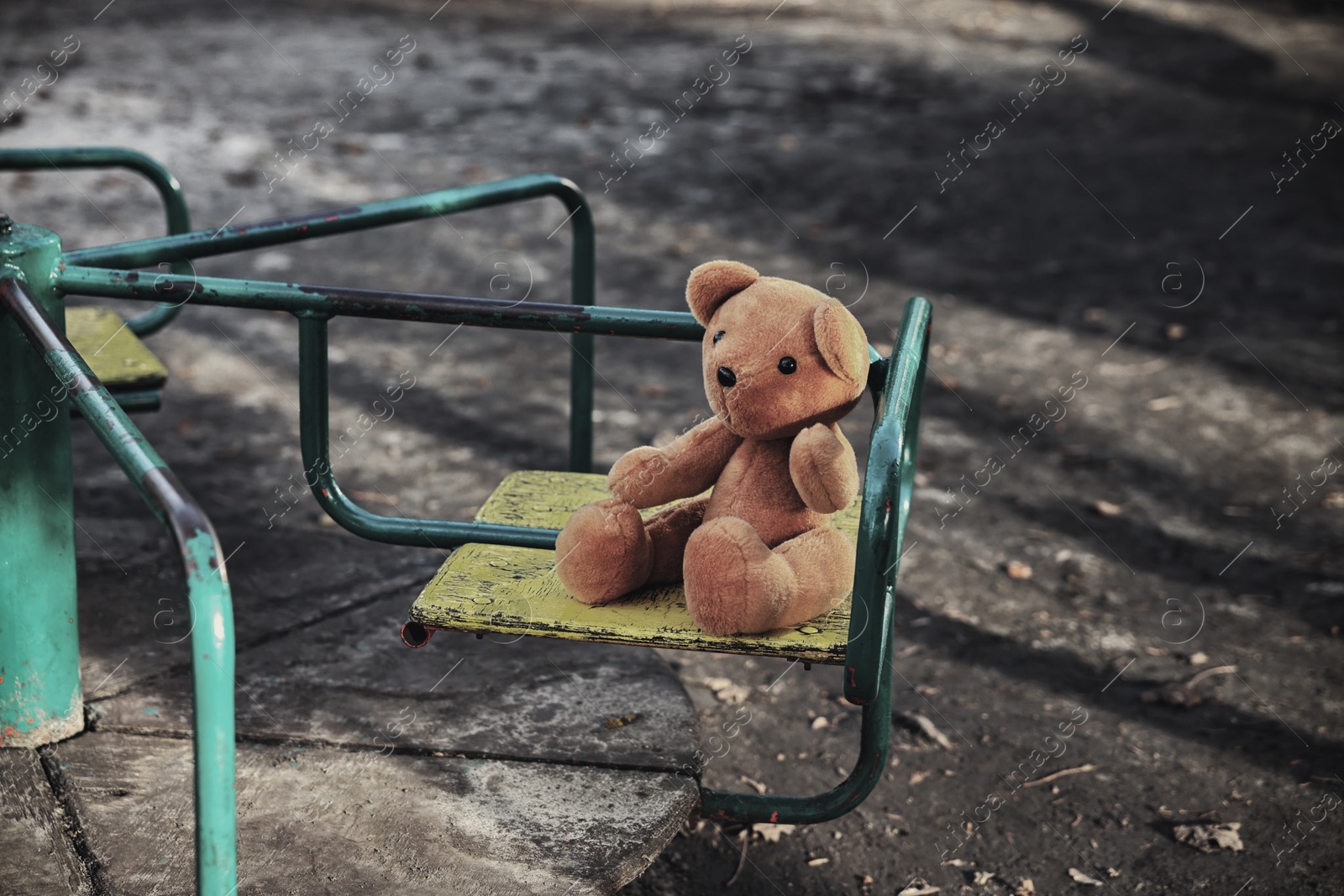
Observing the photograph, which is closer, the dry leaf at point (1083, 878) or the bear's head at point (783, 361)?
the bear's head at point (783, 361)

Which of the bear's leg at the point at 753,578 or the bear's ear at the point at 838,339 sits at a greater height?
the bear's ear at the point at 838,339

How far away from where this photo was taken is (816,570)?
200 cm

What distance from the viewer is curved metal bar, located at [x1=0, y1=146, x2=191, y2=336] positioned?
118 inches

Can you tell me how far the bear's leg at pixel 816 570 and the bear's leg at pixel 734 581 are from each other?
0.02 metres

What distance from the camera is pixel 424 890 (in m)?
2.18

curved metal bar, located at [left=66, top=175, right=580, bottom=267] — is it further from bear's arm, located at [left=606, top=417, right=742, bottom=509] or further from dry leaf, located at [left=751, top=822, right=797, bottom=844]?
dry leaf, located at [left=751, top=822, right=797, bottom=844]

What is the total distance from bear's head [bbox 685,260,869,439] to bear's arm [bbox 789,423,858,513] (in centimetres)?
5

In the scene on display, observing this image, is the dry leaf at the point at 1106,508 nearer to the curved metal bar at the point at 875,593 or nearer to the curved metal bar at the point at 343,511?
the curved metal bar at the point at 875,593

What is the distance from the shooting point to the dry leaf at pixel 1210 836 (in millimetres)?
2689

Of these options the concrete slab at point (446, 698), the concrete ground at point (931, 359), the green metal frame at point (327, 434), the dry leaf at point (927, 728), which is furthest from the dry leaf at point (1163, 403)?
the concrete slab at point (446, 698)

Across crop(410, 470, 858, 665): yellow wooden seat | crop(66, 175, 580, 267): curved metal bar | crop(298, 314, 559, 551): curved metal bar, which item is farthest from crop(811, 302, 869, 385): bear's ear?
crop(66, 175, 580, 267): curved metal bar

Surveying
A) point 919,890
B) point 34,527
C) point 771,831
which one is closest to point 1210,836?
point 919,890

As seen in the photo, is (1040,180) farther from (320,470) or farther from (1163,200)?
(320,470)

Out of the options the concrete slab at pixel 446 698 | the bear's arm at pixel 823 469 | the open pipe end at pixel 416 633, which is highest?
the bear's arm at pixel 823 469
